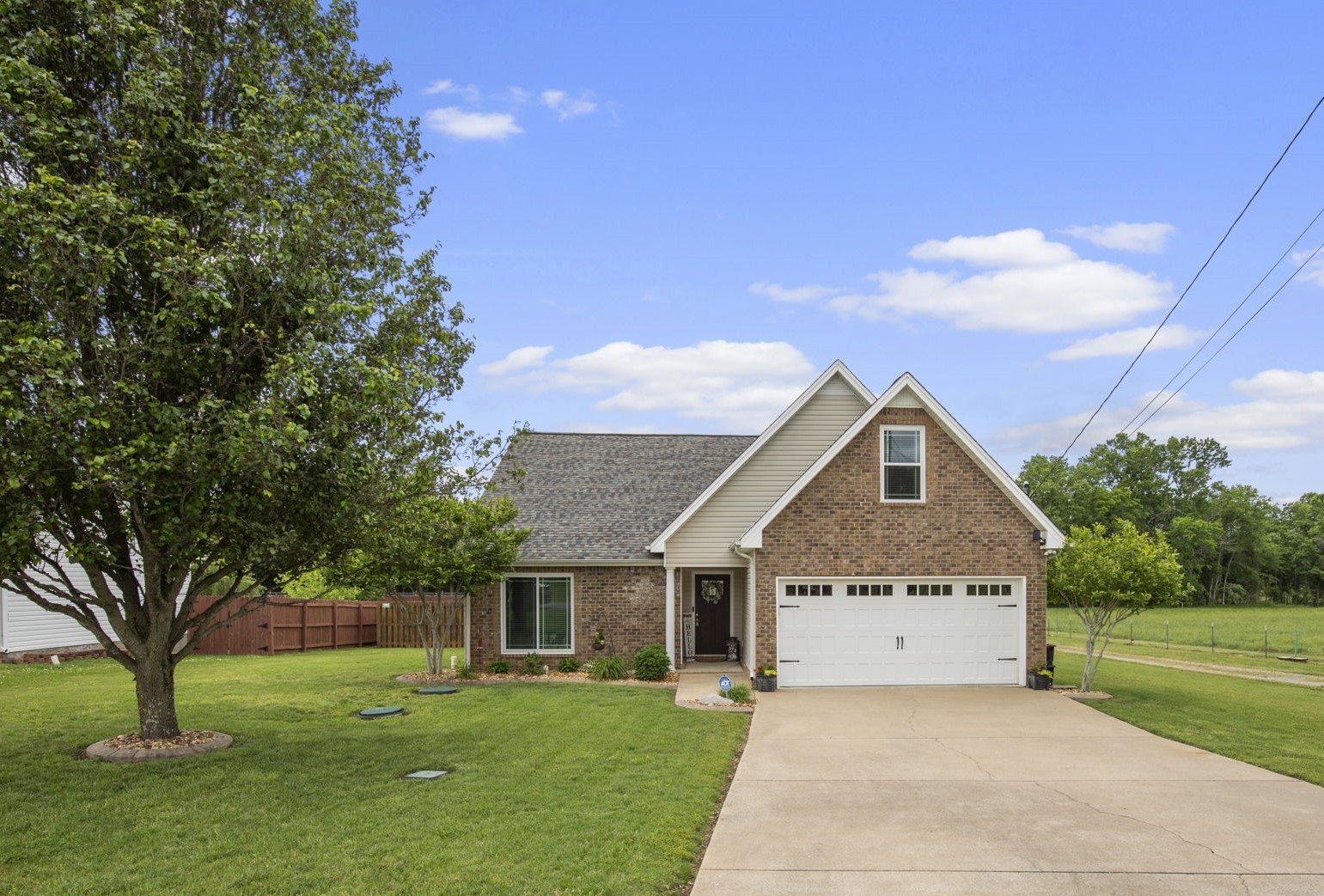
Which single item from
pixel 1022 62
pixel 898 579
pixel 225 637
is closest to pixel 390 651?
pixel 225 637

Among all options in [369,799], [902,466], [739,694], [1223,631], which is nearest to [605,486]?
[902,466]

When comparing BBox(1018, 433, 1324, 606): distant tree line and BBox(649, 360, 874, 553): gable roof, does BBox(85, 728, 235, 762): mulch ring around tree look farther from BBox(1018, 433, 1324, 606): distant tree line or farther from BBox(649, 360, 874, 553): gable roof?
BBox(1018, 433, 1324, 606): distant tree line

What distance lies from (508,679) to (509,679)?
0.02 m

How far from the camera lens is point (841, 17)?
55.2ft

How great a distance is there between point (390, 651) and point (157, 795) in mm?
18590

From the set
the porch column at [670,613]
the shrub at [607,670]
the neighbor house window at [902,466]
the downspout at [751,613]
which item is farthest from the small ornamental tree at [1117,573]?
the shrub at [607,670]

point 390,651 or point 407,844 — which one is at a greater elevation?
point 407,844

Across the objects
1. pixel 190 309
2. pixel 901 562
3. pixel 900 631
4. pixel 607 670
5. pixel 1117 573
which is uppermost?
pixel 190 309

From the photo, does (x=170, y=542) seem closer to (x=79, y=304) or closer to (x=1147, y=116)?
(x=79, y=304)

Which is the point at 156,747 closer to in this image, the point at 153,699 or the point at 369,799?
the point at 153,699

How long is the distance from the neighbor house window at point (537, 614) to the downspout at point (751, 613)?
3795 mm

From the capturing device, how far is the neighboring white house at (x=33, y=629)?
21578 millimetres

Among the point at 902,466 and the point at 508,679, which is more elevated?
the point at 902,466

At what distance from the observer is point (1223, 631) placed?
137 feet
